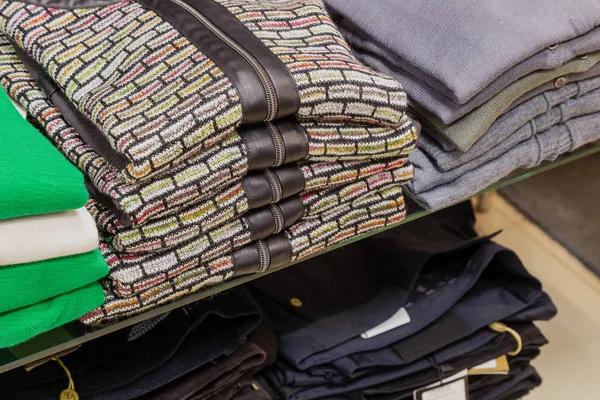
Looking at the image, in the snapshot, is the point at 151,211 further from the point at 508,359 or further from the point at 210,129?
the point at 508,359

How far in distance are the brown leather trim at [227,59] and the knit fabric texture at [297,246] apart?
160mm

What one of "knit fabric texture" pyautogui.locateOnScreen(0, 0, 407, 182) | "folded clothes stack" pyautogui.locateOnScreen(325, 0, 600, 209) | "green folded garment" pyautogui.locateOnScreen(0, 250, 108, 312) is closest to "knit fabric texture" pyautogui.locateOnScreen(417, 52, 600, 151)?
"folded clothes stack" pyautogui.locateOnScreen(325, 0, 600, 209)

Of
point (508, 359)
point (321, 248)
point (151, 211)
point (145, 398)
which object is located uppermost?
point (151, 211)

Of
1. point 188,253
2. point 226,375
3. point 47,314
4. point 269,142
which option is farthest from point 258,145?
point 226,375

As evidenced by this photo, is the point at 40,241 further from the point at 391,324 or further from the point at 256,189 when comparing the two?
the point at 391,324

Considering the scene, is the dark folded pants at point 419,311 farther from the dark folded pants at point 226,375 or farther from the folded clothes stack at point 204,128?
the folded clothes stack at point 204,128

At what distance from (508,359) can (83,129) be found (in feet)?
2.44

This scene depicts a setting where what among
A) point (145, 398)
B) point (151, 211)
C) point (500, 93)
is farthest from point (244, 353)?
point (500, 93)

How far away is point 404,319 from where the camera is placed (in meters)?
1.04

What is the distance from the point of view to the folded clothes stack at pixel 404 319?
1.00 meters

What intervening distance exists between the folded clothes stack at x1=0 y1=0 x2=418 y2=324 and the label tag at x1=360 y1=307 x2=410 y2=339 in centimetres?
25

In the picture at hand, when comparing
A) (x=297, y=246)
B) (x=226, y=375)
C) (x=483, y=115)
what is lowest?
(x=226, y=375)

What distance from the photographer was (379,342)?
1014mm

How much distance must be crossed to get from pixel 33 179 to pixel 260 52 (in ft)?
0.79
